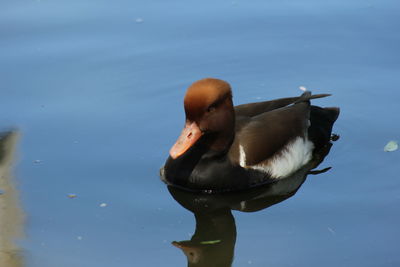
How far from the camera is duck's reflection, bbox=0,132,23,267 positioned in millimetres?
5598

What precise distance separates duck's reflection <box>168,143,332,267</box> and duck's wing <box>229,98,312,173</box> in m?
0.22

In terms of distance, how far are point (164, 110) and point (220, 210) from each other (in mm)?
1649

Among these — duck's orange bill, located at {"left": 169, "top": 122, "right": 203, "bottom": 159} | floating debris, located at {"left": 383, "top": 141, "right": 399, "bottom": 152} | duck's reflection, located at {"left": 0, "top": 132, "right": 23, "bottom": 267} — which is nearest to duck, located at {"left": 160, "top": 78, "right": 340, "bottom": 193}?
duck's orange bill, located at {"left": 169, "top": 122, "right": 203, "bottom": 159}

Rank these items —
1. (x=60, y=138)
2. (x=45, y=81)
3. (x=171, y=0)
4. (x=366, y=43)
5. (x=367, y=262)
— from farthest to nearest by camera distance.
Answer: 1. (x=171, y=0)
2. (x=366, y=43)
3. (x=45, y=81)
4. (x=60, y=138)
5. (x=367, y=262)

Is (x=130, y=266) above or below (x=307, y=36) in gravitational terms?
below

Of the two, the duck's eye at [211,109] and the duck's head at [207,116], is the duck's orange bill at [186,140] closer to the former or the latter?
the duck's head at [207,116]

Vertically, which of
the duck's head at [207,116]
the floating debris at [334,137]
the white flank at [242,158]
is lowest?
the floating debris at [334,137]

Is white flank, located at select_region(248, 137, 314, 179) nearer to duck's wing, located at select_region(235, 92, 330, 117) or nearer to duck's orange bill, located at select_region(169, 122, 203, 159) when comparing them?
duck's wing, located at select_region(235, 92, 330, 117)

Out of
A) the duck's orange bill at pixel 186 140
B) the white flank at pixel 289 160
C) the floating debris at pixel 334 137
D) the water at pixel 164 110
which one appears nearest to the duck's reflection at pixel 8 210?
the water at pixel 164 110

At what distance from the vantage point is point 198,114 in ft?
20.2

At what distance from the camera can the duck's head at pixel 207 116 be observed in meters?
6.09

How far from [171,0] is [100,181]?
3859mm

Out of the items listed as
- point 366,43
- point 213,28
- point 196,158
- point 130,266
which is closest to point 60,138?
point 196,158

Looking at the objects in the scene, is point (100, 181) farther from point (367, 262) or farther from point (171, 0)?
point (171, 0)
